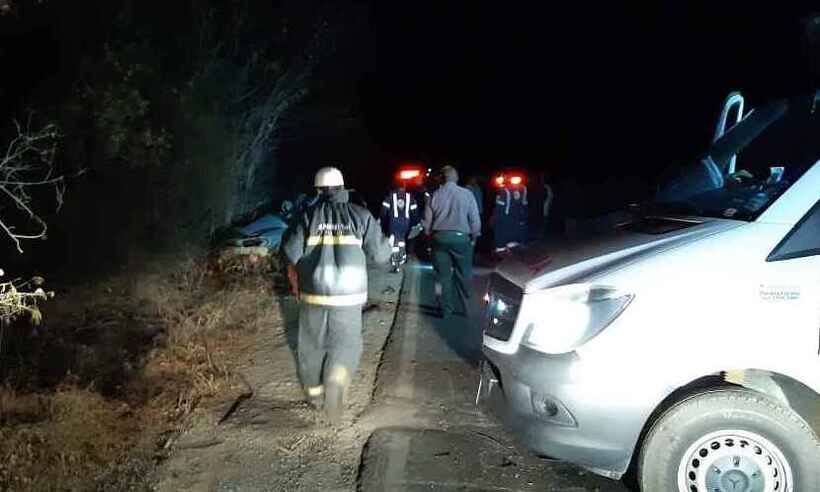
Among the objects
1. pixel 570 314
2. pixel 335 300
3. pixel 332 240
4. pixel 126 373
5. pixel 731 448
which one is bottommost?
pixel 126 373

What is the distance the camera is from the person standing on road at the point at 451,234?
26.5 ft

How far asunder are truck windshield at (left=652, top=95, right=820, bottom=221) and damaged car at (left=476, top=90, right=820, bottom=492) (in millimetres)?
57

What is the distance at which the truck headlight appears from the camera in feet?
11.5

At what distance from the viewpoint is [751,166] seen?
5.32 m

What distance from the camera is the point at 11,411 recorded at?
5.13 metres

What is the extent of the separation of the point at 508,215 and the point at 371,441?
825 centimetres

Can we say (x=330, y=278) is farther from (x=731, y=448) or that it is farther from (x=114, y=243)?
(x=114, y=243)

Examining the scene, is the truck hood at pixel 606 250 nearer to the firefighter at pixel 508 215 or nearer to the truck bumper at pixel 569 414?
the truck bumper at pixel 569 414

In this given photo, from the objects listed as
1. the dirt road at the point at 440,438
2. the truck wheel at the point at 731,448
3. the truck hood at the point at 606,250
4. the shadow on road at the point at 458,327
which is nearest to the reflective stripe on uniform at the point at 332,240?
the truck hood at the point at 606,250

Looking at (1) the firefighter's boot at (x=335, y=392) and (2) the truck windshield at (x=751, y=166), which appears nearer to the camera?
(2) the truck windshield at (x=751, y=166)

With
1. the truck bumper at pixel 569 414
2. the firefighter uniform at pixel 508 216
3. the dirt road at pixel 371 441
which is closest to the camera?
the truck bumper at pixel 569 414

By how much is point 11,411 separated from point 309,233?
2.37 m

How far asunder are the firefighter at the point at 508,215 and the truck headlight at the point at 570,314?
886cm

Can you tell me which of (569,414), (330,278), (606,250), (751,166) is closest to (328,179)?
(330,278)
